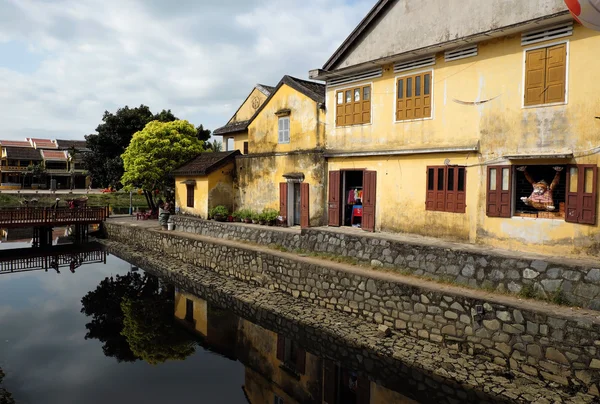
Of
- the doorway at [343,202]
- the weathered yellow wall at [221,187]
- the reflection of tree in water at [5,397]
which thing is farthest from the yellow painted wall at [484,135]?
the reflection of tree in water at [5,397]

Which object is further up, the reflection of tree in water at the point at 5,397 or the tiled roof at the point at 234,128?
the tiled roof at the point at 234,128

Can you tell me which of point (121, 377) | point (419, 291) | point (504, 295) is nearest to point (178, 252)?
point (121, 377)

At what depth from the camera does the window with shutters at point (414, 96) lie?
1310 cm

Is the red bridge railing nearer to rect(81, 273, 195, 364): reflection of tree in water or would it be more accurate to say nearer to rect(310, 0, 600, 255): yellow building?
rect(81, 273, 195, 364): reflection of tree in water

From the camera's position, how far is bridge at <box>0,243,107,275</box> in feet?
66.3

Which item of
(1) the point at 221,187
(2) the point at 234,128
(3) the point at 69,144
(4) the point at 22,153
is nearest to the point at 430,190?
(1) the point at 221,187

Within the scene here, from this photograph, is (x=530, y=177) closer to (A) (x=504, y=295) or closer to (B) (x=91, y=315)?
(A) (x=504, y=295)

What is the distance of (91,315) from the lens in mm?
13852

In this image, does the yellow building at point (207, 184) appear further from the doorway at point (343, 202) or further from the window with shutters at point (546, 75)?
the window with shutters at point (546, 75)

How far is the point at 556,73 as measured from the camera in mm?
10273

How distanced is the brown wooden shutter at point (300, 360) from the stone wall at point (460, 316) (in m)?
1.87

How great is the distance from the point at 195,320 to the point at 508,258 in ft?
31.0

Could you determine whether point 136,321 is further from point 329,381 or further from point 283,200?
point 283,200

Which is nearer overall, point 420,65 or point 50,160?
point 420,65
